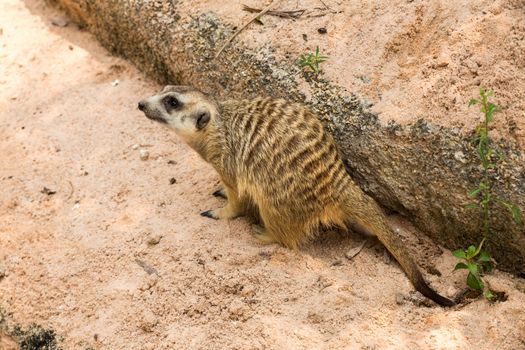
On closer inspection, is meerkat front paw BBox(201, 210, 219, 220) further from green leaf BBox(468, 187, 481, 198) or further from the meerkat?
green leaf BBox(468, 187, 481, 198)

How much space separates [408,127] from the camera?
244 centimetres

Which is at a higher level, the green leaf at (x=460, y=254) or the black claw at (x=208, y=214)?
the green leaf at (x=460, y=254)

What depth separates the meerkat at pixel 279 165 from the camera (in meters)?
2.49

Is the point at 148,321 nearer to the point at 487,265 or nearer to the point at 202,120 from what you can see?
the point at 202,120

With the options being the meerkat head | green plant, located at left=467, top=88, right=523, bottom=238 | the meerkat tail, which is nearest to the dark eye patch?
the meerkat head

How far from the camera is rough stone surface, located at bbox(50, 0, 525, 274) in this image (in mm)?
2320

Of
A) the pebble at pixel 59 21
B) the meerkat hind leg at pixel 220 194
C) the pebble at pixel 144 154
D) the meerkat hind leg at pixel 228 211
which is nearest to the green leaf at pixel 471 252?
the meerkat hind leg at pixel 228 211

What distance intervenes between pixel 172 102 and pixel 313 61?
64cm

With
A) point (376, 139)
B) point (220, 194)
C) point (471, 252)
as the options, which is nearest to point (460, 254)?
point (471, 252)

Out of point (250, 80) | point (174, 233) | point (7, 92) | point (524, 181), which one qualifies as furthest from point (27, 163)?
point (524, 181)

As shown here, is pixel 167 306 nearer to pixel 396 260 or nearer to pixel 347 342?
pixel 347 342

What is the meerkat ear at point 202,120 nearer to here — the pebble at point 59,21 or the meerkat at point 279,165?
the meerkat at point 279,165

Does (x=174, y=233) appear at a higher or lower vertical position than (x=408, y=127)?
lower

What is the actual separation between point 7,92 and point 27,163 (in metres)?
0.64
